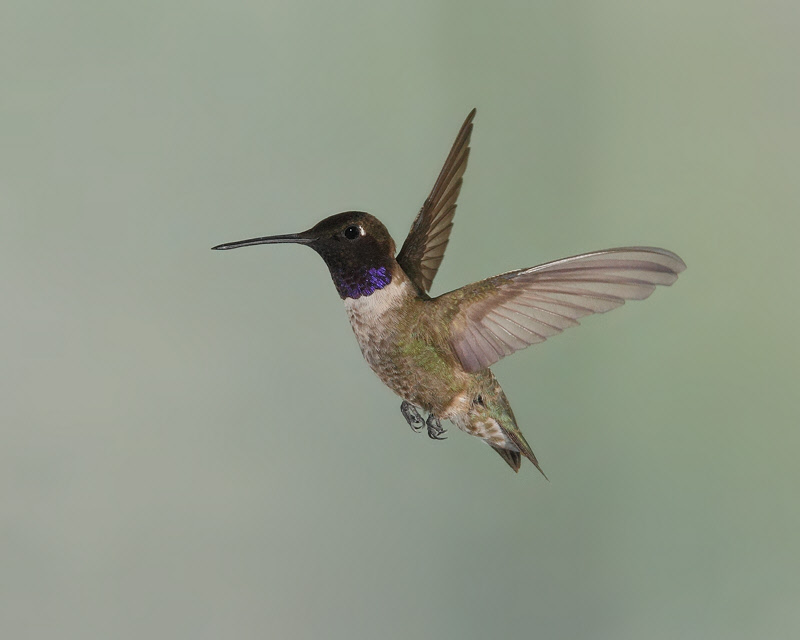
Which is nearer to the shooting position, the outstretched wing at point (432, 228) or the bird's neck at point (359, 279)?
the bird's neck at point (359, 279)

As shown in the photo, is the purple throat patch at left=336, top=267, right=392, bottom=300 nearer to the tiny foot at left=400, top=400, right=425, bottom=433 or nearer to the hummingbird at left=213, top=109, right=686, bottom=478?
the hummingbird at left=213, top=109, right=686, bottom=478

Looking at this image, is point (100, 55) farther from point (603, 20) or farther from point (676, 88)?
point (676, 88)

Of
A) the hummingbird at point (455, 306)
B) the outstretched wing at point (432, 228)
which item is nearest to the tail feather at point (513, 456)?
the hummingbird at point (455, 306)

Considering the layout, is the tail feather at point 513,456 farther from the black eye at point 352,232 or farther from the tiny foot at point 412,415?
the black eye at point 352,232

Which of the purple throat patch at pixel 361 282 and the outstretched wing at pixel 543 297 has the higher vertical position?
the purple throat patch at pixel 361 282

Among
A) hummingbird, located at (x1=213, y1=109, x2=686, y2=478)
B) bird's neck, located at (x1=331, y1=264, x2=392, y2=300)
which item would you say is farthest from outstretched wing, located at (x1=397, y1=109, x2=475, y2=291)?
bird's neck, located at (x1=331, y1=264, x2=392, y2=300)

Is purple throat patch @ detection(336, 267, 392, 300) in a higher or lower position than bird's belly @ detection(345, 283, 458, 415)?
higher

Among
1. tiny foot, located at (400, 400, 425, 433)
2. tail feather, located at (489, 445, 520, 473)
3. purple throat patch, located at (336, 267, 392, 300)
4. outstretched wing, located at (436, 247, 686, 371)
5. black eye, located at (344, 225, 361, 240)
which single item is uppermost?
black eye, located at (344, 225, 361, 240)

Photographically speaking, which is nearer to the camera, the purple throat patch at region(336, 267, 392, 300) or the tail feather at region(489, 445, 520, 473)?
the purple throat patch at region(336, 267, 392, 300)
